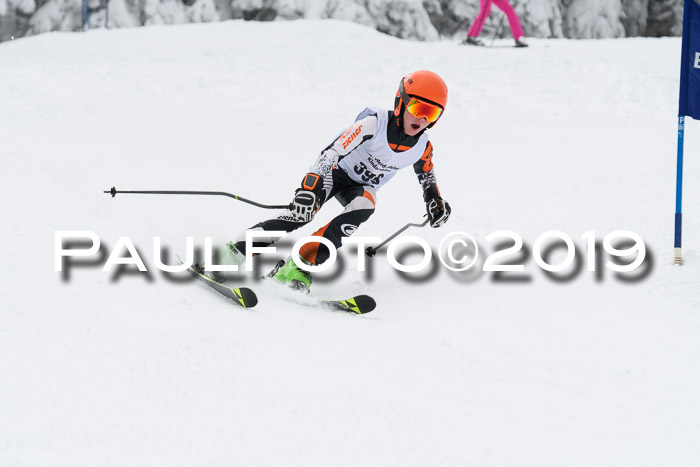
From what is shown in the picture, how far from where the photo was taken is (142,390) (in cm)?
252

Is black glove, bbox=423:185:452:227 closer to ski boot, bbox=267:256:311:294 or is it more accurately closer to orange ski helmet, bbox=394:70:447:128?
orange ski helmet, bbox=394:70:447:128

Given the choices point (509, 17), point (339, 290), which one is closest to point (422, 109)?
point (339, 290)

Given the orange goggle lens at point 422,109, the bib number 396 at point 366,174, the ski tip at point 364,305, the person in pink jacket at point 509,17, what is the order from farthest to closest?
the person in pink jacket at point 509,17 < the bib number 396 at point 366,174 < the orange goggle lens at point 422,109 < the ski tip at point 364,305

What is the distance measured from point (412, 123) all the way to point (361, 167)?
513mm

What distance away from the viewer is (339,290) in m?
4.85

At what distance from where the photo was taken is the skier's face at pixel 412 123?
4.36 meters

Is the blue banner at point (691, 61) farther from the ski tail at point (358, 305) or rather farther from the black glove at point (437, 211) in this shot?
the ski tail at point (358, 305)

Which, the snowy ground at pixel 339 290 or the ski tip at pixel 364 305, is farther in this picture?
the ski tip at pixel 364 305

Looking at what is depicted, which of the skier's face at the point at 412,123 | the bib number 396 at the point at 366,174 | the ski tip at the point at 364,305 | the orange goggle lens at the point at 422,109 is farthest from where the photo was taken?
the bib number 396 at the point at 366,174

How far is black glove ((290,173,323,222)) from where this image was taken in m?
4.25

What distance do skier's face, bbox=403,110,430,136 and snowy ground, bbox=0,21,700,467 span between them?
113 cm

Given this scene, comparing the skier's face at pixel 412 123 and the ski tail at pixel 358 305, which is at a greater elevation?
the skier's face at pixel 412 123

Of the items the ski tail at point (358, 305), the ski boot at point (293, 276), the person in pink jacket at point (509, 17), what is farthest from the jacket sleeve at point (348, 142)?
the person in pink jacket at point (509, 17)

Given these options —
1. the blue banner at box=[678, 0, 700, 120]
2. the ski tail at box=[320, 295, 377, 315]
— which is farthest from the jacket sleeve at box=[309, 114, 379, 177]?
the blue banner at box=[678, 0, 700, 120]
